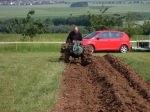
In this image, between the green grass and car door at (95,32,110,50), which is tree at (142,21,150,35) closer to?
car door at (95,32,110,50)

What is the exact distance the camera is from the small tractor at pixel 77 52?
22.2 meters

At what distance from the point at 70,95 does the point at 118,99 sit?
195cm

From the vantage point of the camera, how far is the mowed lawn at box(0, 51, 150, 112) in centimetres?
1211

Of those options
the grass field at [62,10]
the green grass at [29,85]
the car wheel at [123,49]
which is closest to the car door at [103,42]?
the car wheel at [123,49]

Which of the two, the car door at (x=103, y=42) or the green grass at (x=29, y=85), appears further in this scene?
the car door at (x=103, y=42)

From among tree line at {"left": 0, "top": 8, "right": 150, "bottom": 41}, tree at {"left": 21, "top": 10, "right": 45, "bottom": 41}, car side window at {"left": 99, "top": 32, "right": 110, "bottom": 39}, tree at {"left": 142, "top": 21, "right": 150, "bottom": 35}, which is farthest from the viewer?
tree at {"left": 142, "top": 21, "right": 150, "bottom": 35}

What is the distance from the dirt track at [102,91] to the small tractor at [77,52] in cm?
207

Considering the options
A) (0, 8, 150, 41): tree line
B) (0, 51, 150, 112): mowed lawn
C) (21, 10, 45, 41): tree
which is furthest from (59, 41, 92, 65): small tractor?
(21, 10, 45, 41): tree

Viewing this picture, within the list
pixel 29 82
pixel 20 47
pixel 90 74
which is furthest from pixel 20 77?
pixel 20 47

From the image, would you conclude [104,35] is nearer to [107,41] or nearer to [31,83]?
[107,41]

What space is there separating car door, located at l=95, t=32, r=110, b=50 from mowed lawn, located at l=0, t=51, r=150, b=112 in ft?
24.0

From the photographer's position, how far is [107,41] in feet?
103

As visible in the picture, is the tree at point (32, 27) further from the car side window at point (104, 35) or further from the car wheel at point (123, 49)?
the car wheel at point (123, 49)

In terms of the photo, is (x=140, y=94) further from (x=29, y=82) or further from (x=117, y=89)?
(x=29, y=82)
